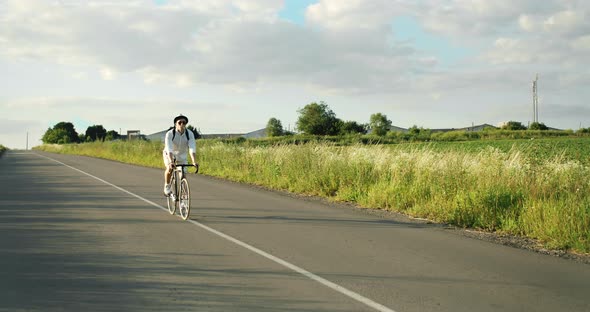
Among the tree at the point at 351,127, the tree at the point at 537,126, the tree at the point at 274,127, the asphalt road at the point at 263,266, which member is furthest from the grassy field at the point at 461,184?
the tree at the point at 274,127

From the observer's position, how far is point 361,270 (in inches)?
274

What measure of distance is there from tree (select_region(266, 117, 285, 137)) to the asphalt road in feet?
470

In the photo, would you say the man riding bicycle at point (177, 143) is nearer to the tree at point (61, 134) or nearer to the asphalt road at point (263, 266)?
the asphalt road at point (263, 266)

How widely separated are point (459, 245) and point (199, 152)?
25.3 metres

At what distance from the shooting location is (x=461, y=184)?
1334cm

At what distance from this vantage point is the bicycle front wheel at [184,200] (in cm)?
1127

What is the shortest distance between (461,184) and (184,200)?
658cm

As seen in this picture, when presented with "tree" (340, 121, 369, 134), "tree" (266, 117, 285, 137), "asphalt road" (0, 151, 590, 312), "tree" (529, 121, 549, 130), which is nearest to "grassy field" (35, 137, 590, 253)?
"asphalt road" (0, 151, 590, 312)

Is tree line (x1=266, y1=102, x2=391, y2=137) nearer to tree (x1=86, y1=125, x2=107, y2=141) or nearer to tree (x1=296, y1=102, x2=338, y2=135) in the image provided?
tree (x1=296, y1=102, x2=338, y2=135)

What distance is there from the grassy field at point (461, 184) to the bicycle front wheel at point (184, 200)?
489cm

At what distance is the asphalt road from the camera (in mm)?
5625

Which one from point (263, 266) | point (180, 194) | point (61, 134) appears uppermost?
point (61, 134)

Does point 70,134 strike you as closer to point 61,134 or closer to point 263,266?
point 61,134

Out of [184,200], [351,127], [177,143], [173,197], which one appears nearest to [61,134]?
[351,127]
